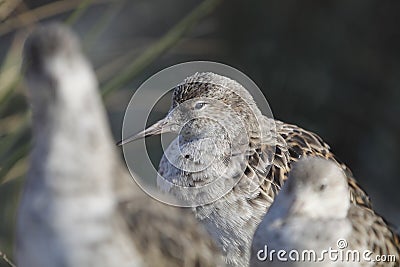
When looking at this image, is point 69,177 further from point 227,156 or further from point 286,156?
point 286,156

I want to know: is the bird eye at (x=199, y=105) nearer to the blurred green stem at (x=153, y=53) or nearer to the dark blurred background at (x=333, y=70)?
the blurred green stem at (x=153, y=53)

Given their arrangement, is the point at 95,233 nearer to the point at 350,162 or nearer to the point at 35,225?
the point at 35,225

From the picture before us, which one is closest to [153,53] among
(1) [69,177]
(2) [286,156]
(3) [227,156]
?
Answer: (3) [227,156]

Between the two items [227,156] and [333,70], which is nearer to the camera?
[227,156]

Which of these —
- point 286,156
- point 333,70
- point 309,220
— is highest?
point 309,220

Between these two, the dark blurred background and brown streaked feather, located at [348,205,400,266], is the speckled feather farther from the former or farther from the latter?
the dark blurred background

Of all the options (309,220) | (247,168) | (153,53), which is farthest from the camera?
(247,168)

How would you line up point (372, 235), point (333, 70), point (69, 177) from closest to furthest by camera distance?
point (69, 177), point (372, 235), point (333, 70)

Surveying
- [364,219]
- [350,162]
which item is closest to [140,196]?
[364,219]

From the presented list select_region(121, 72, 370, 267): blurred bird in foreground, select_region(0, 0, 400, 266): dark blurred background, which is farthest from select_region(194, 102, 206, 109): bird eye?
select_region(0, 0, 400, 266): dark blurred background
